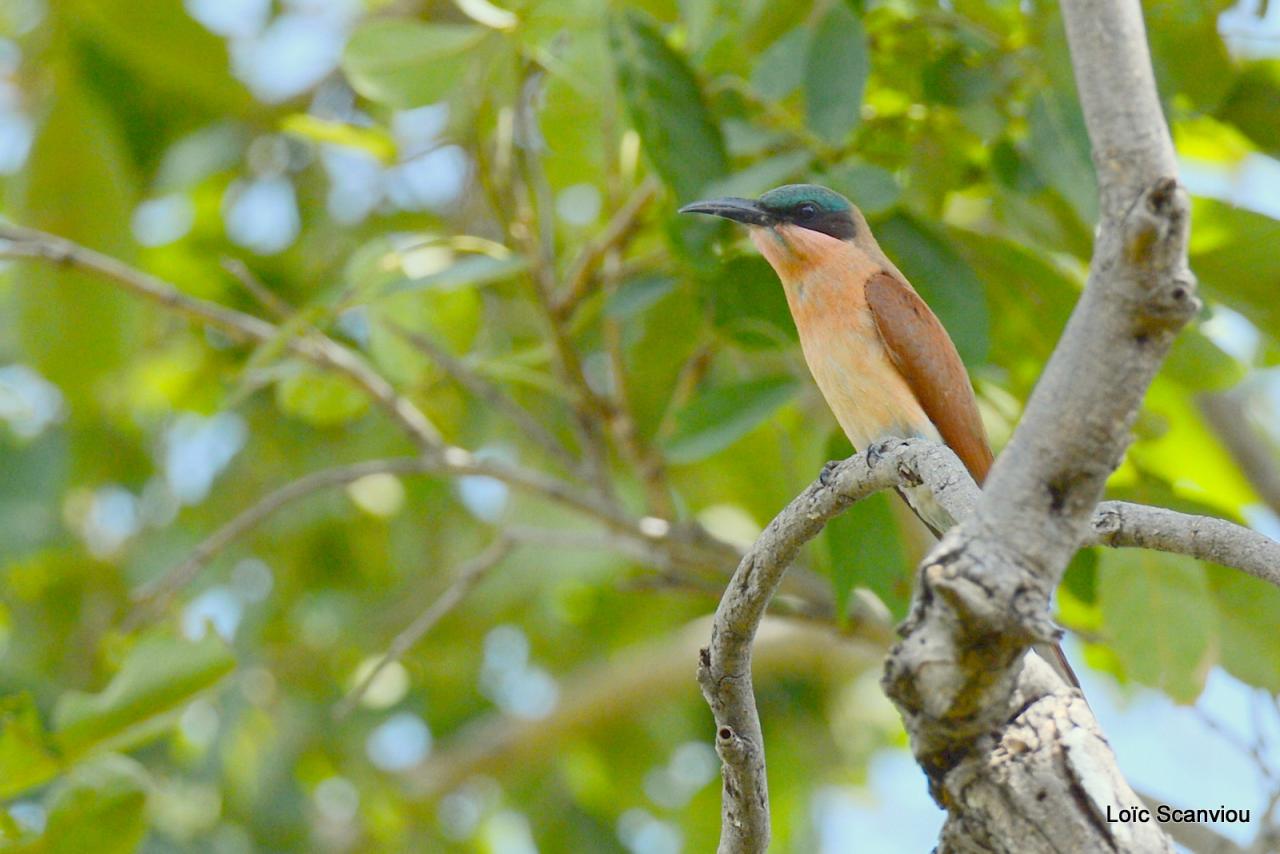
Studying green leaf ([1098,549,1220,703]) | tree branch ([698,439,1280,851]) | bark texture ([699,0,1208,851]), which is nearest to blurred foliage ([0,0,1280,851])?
green leaf ([1098,549,1220,703])

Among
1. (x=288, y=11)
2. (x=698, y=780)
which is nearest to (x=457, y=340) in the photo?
(x=698, y=780)

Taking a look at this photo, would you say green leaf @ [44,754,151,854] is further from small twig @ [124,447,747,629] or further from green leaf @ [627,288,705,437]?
green leaf @ [627,288,705,437]

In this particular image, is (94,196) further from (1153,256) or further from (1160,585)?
(1153,256)

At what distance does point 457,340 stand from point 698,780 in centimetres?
240

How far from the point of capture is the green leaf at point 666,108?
3010 mm

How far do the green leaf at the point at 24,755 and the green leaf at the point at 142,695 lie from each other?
5 centimetres

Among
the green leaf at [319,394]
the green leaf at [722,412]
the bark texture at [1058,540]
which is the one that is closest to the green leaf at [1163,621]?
the green leaf at [722,412]

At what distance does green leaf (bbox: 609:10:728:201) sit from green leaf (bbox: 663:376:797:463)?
0.49m

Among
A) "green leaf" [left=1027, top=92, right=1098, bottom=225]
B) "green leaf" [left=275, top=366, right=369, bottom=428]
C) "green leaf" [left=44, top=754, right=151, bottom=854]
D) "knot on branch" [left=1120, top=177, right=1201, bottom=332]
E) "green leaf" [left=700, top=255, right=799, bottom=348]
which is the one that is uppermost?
"knot on branch" [left=1120, top=177, right=1201, bottom=332]

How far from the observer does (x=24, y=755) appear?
117 inches

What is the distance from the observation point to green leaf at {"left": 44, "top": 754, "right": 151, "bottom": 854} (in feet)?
9.98

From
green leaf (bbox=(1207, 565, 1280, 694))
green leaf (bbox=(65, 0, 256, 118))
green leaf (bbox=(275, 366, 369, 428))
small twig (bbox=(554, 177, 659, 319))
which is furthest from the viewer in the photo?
green leaf (bbox=(65, 0, 256, 118))

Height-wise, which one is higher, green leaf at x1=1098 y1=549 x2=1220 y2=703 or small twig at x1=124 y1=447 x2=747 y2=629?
green leaf at x1=1098 y1=549 x2=1220 y2=703

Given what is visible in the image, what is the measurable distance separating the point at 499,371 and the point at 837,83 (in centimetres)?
111
